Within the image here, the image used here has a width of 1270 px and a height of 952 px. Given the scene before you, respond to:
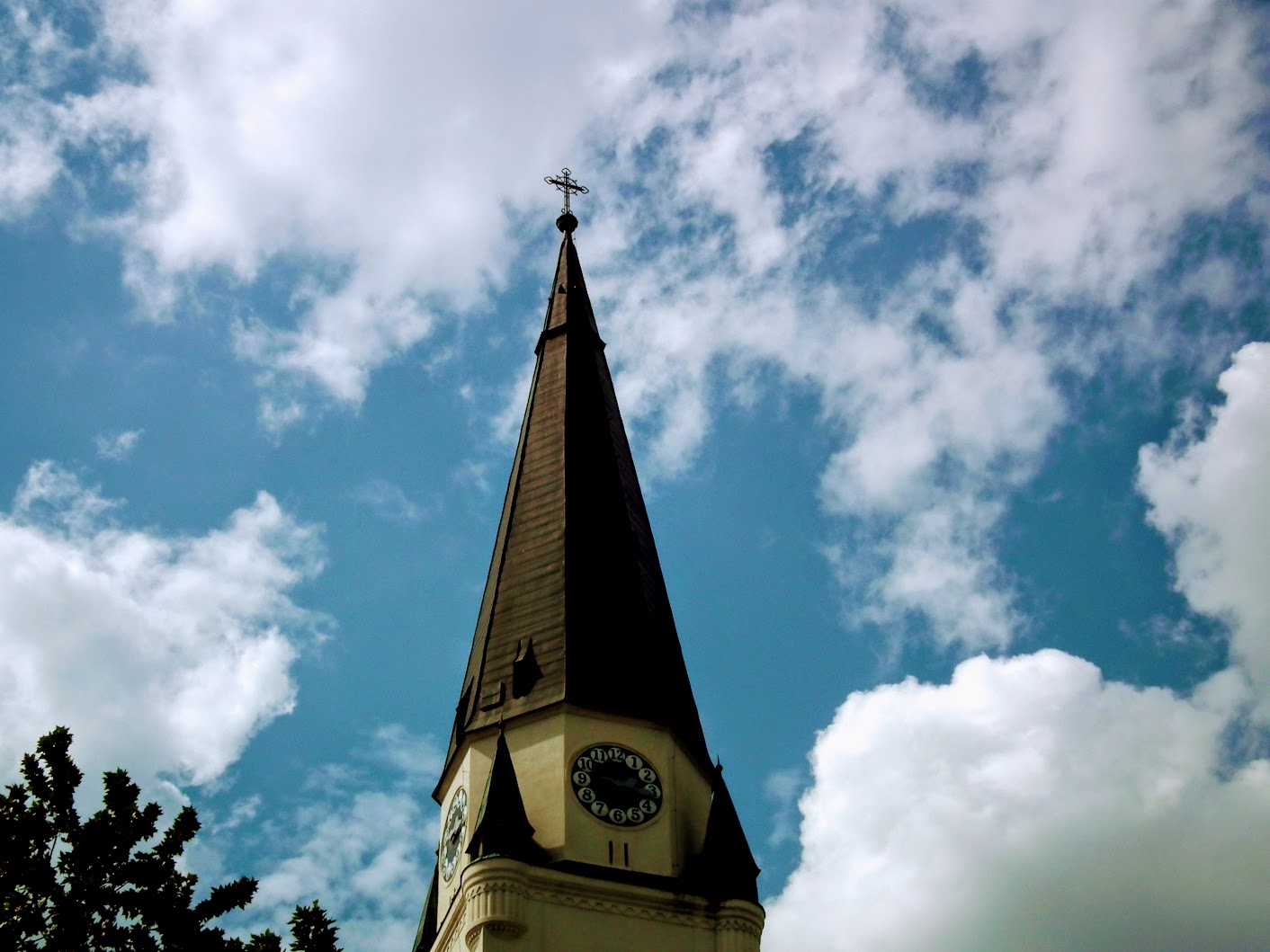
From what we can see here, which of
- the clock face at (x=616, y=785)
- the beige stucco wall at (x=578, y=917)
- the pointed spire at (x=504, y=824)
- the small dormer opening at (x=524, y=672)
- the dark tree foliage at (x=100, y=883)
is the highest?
the small dormer opening at (x=524, y=672)

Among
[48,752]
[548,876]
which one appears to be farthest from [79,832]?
[548,876]

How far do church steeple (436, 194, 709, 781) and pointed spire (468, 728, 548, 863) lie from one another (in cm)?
204

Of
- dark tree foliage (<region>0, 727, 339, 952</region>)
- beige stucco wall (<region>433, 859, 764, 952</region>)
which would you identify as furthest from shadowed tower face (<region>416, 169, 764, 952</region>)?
dark tree foliage (<region>0, 727, 339, 952</region>)

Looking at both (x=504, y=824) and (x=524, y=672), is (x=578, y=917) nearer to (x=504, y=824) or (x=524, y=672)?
(x=504, y=824)

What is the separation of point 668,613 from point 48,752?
78.7 feet

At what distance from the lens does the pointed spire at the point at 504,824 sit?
33.9m

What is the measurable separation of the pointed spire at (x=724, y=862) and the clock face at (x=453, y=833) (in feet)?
16.3

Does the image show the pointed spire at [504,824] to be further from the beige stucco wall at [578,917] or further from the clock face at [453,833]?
the clock face at [453,833]

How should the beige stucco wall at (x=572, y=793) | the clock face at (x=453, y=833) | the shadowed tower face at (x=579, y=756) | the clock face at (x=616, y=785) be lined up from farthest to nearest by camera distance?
the clock face at (x=453, y=833)
the clock face at (x=616, y=785)
the beige stucco wall at (x=572, y=793)
the shadowed tower face at (x=579, y=756)

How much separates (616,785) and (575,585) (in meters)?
5.51

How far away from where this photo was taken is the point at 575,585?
131 feet

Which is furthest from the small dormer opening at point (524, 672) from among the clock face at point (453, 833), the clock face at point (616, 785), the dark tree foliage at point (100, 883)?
the dark tree foliage at point (100, 883)

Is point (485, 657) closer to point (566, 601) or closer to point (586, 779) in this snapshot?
point (566, 601)

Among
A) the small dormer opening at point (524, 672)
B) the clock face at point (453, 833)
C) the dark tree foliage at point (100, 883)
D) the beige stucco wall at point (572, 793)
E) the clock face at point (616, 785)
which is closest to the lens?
the dark tree foliage at point (100, 883)
